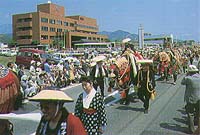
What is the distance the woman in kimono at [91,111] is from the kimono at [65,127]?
2.17m

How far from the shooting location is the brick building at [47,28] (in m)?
Result: 88.6

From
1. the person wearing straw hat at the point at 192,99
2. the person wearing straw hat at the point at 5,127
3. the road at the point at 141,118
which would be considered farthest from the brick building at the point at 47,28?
the person wearing straw hat at the point at 5,127

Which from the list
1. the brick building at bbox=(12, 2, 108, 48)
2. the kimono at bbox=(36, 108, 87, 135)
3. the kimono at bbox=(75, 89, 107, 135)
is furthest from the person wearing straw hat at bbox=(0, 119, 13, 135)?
the brick building at bbox=(12, 2, 108, 48)

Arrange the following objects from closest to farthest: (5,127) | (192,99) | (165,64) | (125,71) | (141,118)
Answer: (5,127)
(192,99)
(141,118)
(125,71)
(165,64)

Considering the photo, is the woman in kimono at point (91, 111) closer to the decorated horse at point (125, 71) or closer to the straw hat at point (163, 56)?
the decorated horse at point (125, 71)

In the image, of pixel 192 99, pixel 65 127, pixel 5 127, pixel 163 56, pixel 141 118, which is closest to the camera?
pixel 65 127

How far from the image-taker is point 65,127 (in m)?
3.10

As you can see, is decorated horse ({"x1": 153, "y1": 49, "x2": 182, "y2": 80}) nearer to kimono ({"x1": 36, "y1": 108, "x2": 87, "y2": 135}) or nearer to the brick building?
kimono ({"x1": 36, "y1": 108, "x2": 87, "y2": 135})

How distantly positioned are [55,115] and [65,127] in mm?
179

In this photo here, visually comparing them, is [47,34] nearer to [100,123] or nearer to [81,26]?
[81,26]

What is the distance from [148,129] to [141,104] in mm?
3571

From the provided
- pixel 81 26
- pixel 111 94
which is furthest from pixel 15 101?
pixel 81 26

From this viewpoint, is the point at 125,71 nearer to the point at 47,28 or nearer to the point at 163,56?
the point at 163,56

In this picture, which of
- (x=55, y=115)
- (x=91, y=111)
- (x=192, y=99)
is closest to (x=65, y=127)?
(x=55, y=115)
